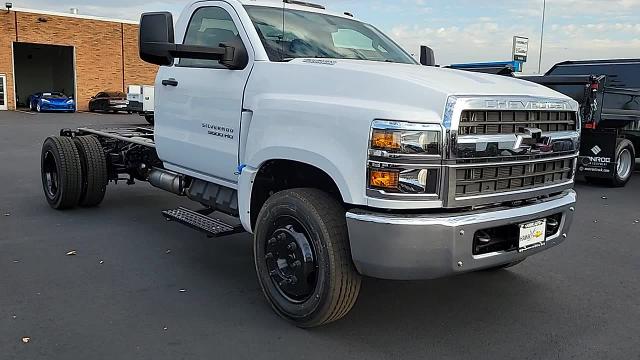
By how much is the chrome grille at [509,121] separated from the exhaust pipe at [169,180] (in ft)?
Answer: 9.95

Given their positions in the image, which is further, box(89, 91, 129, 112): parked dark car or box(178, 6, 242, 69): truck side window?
box(89, 91, 129, 112): parked dark car

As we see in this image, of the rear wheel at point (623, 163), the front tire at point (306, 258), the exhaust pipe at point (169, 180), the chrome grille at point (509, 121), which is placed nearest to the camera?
the chrome grille at point (509, 121)

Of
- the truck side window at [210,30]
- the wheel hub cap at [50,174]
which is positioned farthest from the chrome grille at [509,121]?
the wheel hub cap at [50,174]

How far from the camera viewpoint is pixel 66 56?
4259 centimetres

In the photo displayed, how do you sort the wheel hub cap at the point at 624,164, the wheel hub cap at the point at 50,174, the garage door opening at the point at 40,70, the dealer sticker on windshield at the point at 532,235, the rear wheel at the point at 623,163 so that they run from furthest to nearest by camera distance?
1. the garage door opening at the point at 40,70
2. the wheel hub cap at the point at 624,164
3. the rear wheel at the point at 623,163
4. the wheel hub cap at the point at 50,174
5. the dealer sticker on windshield at the point at 532,235

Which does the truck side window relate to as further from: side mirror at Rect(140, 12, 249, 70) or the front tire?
the front tire

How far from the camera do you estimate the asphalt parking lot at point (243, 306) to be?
11.9ft

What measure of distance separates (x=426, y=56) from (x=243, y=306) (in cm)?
311

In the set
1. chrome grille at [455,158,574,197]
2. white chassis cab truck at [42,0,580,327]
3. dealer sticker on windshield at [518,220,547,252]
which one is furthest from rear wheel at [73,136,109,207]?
dealer sticker on windshield at [518,220,547,252]

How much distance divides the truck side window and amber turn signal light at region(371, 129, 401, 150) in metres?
1.71

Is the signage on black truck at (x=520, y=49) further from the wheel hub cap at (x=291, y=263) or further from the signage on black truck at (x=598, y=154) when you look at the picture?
the wheel hub cap at (x=291, y=263)

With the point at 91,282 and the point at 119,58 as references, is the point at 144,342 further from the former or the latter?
the point at 119,58

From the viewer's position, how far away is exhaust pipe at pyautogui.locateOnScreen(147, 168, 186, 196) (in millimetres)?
5554

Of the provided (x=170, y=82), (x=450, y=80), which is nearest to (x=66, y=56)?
(x=170, y=82)
